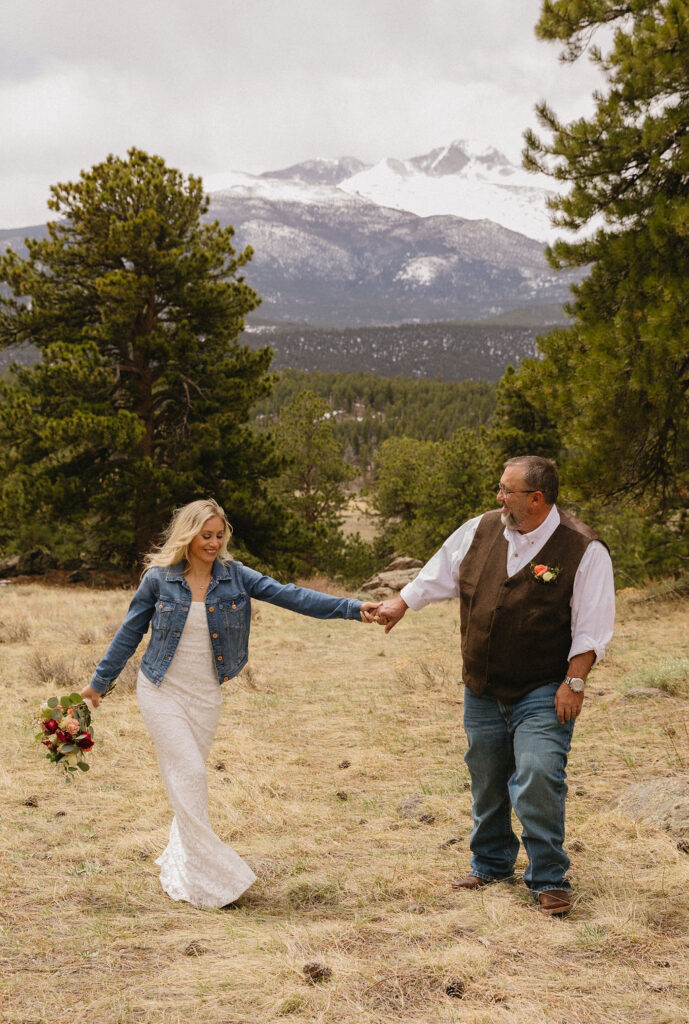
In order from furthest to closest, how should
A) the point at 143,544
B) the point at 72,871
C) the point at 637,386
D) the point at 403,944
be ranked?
the point at 143,544 < the point at 637,386 < the point at 72,871 < the point at 403,944

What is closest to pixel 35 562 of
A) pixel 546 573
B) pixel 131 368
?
pixel 131 368

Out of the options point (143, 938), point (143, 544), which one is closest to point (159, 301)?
point (143, 544)

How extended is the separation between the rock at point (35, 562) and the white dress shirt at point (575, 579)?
20.1 meters

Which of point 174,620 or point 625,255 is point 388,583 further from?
point 174,620

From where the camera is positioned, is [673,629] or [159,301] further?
[159,301]

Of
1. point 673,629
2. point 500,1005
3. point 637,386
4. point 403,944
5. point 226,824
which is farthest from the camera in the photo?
point 673,629

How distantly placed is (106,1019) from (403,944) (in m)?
1.20

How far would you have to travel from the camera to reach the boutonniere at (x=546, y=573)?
3.68 m

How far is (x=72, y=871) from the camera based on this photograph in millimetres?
4496

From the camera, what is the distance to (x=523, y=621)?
12.3ft

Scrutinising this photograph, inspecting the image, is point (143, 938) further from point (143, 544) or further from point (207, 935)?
point (143, 544)

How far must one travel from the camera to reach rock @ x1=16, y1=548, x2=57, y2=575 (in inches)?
871

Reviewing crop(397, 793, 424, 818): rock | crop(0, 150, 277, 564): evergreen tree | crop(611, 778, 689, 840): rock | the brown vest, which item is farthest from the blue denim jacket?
crop(0, 150, 277, 564): evergreen tree

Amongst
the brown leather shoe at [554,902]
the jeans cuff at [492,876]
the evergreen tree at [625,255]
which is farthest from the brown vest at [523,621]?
the evergreen tree at [625,255]
